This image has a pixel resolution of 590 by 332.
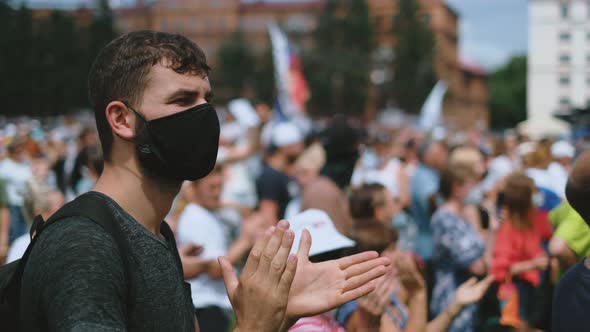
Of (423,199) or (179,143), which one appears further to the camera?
(423,199)

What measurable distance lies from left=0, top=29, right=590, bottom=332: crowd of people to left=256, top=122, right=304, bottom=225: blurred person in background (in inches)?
0.5

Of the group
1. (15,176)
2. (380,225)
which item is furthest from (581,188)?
(15,176)

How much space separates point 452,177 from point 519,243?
85 centimetres

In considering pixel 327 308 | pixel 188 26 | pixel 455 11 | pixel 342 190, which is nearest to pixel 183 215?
pixel 342 190

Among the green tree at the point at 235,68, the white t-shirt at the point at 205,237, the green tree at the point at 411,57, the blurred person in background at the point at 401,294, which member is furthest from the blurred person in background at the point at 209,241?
the green tree at the point at 235,68

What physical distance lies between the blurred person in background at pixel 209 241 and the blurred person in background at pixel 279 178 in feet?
4.10

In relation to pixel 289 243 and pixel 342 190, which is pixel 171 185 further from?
pixel 342 190

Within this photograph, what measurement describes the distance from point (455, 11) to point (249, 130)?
4932 inches

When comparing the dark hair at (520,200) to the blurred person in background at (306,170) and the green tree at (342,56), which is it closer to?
the blurred person in background at (306,170)

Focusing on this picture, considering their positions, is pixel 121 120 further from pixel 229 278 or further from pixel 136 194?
pixel 229 278

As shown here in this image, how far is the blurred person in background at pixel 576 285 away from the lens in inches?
104

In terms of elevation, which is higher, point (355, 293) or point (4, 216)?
point (355, 293)

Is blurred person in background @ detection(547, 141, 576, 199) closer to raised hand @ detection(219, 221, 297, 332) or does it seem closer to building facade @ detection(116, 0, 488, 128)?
raised hand @ detection(219, 221, 297, 332)

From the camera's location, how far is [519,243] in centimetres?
616
